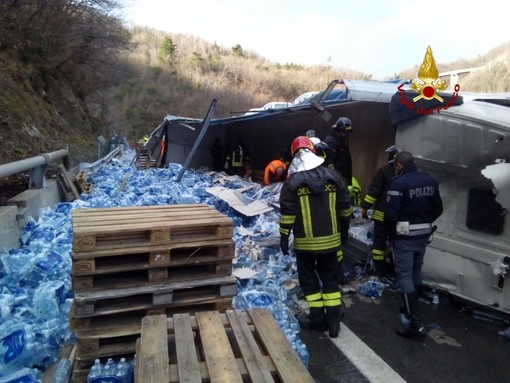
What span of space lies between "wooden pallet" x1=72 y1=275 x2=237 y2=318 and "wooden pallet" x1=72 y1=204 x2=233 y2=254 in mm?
310

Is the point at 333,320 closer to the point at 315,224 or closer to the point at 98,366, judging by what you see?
the point at 315,224

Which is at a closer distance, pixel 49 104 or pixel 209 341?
pixel 209 341

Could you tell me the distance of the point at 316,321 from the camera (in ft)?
13.2

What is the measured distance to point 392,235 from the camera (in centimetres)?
413

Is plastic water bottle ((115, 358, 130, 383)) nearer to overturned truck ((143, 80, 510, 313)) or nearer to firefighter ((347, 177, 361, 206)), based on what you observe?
overturned truck ((143, 80, 510, 313))

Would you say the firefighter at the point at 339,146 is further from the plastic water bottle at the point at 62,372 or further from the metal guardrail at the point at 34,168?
the plastic water bottle at the point at 62,372

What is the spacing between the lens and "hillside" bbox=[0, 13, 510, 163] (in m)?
11.2

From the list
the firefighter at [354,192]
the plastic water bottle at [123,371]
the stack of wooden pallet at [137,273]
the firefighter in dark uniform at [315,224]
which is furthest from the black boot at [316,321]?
the firefighter at [354,192]

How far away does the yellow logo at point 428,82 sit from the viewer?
4629 millimetres

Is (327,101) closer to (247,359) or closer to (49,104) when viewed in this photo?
(247,359)

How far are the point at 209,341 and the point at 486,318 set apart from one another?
348 cm

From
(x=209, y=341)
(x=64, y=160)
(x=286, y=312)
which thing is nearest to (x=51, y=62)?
(x=64, y=160)

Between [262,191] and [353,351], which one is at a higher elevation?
[262,191]

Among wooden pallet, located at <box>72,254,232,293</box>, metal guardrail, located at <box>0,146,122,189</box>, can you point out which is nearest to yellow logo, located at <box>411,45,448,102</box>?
wooden pallet, located at <box>72,254,232,293</box>
